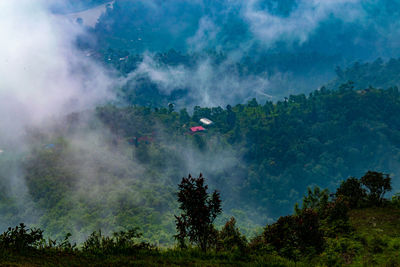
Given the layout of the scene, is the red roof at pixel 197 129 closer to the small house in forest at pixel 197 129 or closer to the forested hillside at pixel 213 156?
the small house in forest at pixel 197 129

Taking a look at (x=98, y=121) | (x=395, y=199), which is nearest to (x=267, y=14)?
(x=98, y=121)

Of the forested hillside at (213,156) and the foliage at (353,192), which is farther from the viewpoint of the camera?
the forested hillside at (213,156)

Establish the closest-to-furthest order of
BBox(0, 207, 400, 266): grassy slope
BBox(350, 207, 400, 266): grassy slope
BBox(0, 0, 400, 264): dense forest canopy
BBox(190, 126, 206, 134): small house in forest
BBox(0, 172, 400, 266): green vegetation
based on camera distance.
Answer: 1. BBox(0, 207, 400, 266): grassy slope
2. BBox(0, 172, 400, 266): green vegetation
3. BBox(350, 207, 400, 266): grassy slope
4. BBox(0, 0, 400, 264): dense forest canopy
5. BBox(190, 126, 206, 134): small house in forest

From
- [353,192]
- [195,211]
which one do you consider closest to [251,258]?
[195,211]

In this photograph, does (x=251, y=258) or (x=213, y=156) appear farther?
(x=213, y=156)

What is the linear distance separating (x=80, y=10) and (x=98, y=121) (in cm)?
10149

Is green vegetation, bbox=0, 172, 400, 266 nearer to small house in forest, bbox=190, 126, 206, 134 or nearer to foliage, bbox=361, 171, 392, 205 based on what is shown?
foliage, bbox=361, 171, 392, 205

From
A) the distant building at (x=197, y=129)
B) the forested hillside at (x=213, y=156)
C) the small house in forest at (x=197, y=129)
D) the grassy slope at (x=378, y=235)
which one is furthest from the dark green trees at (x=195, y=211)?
the distant building at (x=197, y=129)

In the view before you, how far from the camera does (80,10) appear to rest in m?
156

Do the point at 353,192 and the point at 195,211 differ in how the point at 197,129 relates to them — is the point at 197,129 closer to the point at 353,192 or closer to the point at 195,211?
the point at 353,192

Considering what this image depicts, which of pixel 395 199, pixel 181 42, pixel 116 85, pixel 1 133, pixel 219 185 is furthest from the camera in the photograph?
pixel 181 42

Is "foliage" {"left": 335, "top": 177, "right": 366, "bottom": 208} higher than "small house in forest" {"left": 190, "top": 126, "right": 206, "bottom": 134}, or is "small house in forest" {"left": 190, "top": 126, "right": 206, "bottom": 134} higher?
"small house in forest" {"left": 190, "top": 126, "right": 206, "bottom": 134}

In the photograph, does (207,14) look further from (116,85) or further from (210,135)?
(210,135)

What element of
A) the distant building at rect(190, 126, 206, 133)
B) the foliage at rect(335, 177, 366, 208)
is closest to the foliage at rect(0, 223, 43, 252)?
the foliage at rect(335, 177, 366, 208)
